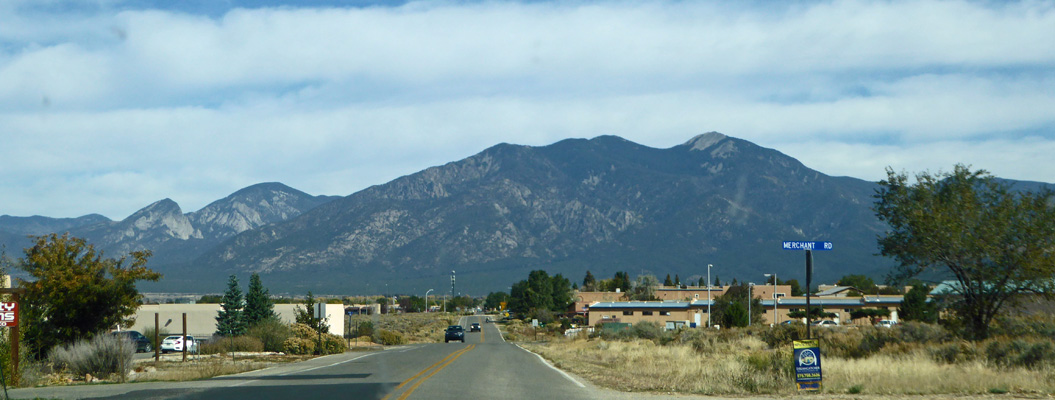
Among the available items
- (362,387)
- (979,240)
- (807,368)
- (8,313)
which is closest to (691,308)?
(979,240)

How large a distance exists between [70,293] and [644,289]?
491 feet

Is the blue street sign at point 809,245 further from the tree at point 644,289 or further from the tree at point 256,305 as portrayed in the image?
the tree at point 644,289

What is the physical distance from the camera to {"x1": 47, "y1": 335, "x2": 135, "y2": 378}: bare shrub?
2703 centimetres

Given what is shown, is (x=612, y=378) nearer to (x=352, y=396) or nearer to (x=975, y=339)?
(x=352, y=396)

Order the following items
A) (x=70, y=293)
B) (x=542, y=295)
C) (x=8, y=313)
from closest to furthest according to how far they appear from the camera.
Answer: (x=8, y=313) < (x=70, y=293) < (x=542, y=295)

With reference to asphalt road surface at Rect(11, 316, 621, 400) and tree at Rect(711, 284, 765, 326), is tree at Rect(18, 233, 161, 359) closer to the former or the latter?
asphalt road surface at Rect(11, 316, 621, 400)

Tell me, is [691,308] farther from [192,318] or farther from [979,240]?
[979,240]

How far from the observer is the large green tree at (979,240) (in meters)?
32.5

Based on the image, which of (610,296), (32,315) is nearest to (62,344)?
(32,315)

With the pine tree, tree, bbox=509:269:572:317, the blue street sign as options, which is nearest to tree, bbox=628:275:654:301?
tree, bbox=509:269:572:317

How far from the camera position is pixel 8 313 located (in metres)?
A: 21.9

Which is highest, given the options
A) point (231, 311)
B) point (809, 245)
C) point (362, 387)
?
point (809, 245)

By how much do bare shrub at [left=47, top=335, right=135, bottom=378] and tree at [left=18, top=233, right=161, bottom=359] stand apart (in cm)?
325

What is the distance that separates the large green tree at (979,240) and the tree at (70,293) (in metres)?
32.6
